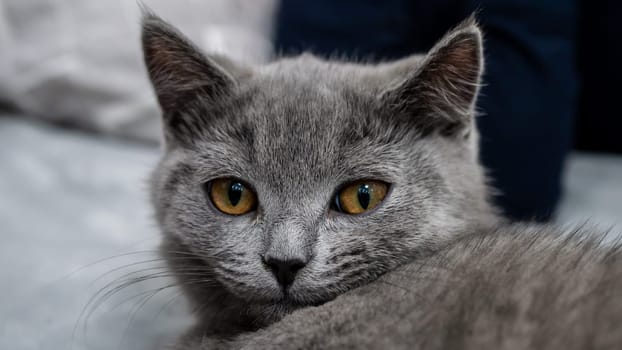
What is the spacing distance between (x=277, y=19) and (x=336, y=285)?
1275mm

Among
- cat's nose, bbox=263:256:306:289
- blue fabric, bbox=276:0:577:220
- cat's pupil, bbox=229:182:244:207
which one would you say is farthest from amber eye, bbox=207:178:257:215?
blue fabric, bbox=276:0:577:220

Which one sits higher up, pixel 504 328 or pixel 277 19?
pixel 277 19

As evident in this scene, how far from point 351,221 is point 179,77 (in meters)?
0.45

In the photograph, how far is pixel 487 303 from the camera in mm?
893

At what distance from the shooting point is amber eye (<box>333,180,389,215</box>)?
1068mm

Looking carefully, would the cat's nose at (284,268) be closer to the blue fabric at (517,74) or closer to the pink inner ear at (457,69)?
the pink inner ear at (457,69)

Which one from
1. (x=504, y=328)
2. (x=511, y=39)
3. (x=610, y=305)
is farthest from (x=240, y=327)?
(x=511, y=39)

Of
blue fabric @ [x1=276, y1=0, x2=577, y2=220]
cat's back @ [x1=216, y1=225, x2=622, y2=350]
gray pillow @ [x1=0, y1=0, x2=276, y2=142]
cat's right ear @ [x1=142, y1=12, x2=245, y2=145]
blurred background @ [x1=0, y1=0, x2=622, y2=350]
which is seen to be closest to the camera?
cat's back @ [x1=216, y1=225, x2=622, y2=350]

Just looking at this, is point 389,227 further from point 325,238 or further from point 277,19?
point 277,19

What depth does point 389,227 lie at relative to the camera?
3.45 ft

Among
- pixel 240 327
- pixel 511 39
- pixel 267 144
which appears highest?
pixel 511 39

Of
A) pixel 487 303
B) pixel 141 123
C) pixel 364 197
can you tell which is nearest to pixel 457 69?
pixel 364 197

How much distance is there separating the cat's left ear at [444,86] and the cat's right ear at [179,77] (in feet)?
1.04

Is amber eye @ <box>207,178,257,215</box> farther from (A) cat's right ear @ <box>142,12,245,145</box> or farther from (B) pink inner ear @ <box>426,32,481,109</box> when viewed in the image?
(B) pink inner ear @ <box>426,32,481,109</box>
